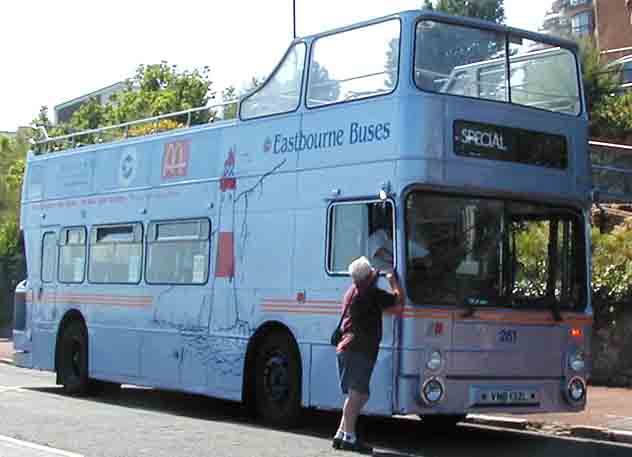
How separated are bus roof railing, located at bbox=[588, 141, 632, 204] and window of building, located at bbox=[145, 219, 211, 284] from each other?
5362 mm

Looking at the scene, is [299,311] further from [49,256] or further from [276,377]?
[49,256]

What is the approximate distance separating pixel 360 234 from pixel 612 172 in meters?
6.39

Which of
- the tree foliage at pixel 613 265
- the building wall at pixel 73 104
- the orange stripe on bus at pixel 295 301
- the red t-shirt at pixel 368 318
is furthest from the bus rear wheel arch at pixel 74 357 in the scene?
the building wall at pixel 73 104

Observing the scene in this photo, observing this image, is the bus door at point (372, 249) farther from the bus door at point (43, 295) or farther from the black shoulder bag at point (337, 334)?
the bus door at point (43, 295)

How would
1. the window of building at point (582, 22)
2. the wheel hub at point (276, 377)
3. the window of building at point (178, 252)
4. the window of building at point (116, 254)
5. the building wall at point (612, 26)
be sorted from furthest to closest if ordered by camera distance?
the window of building at point (582, 22)
the building wall at point (612, 26)
the window of building at point (116, 254)
the window of building at point (178, 252)
the wheel hub at point (276, 377)

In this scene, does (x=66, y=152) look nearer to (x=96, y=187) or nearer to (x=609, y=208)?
(x=96, y=187)

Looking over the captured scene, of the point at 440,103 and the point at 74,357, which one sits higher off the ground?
the point at 440,103

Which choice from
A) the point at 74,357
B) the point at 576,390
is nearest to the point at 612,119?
the point at 74,357

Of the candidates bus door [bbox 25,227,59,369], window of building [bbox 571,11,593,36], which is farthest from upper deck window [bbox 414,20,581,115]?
window of building [bbox 571,11,593,36]

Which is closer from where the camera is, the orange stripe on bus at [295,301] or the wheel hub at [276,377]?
the orange stripe on bus at [295,301]

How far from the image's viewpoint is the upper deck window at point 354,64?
40.0ft

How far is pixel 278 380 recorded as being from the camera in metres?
13.4

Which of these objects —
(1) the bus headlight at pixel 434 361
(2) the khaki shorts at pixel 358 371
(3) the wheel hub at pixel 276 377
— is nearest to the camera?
(2) the khaki shorts at pixel 358 371

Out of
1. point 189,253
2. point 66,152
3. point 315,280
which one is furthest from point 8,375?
point 315,280
